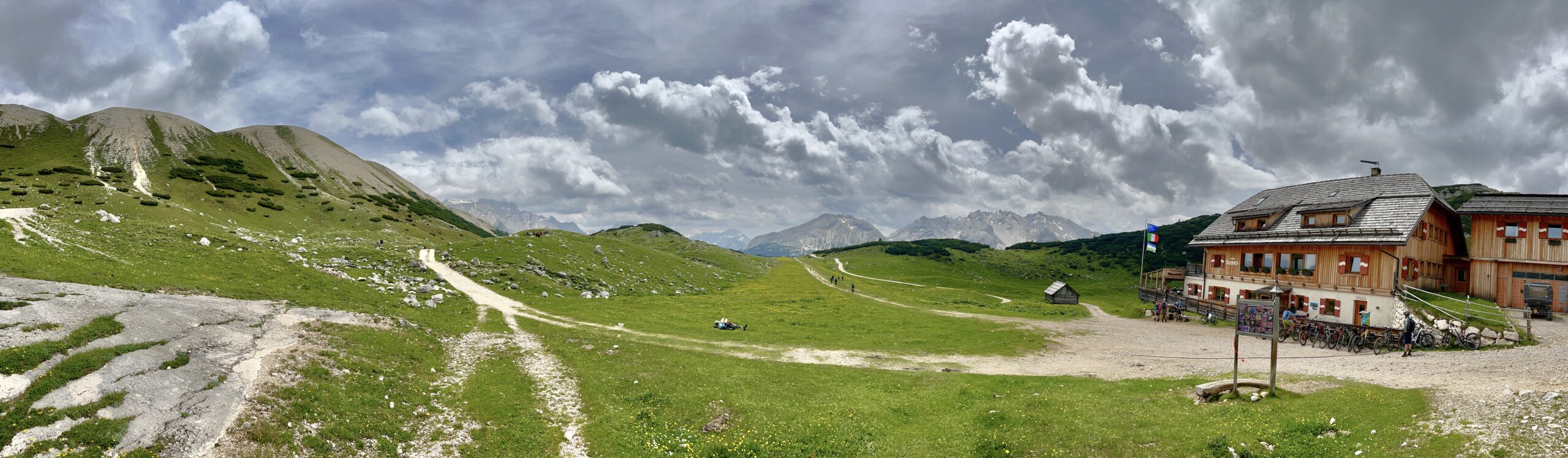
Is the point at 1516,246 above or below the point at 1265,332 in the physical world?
above

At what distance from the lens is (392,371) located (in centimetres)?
2477

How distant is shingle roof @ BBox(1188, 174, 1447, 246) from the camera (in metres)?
45.1

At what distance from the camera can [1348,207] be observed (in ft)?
161

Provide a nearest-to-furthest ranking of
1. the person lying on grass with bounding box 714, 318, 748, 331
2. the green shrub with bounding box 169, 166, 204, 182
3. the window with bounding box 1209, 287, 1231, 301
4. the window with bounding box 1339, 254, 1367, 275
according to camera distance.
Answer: the window with bounding box 1339, 254, 1367, 275 < the person lying on grass with bounding box 714, 318, 748, 331 < the window with bounding box 1209, 287, 1231, 301 < the green shrub with bounding box 169, 166, 204, 182

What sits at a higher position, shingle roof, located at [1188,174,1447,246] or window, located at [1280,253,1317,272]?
shingle roof, located at [1188,174,1447,246]

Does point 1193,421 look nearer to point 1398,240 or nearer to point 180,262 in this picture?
point 1398,240

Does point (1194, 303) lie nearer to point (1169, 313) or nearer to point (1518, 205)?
point (1169, 313)

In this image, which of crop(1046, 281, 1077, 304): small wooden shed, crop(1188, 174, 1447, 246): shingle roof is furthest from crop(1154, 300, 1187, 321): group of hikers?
crop(1046, 281, 1077, 304): small wooden shed

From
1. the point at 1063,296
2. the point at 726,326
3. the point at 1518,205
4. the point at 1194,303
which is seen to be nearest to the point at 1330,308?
the point at 1194,303

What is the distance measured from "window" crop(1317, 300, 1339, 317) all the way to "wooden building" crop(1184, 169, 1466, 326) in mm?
55

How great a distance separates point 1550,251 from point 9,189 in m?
150

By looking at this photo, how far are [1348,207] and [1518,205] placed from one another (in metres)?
9.95

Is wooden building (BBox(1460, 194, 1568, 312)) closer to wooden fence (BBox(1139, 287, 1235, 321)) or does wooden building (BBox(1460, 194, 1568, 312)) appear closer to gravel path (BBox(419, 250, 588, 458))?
wooden fence (BBox(1139, 287, 1235, 321))

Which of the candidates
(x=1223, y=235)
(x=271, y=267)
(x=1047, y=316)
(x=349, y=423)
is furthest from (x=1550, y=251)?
(x=271, y=267)
